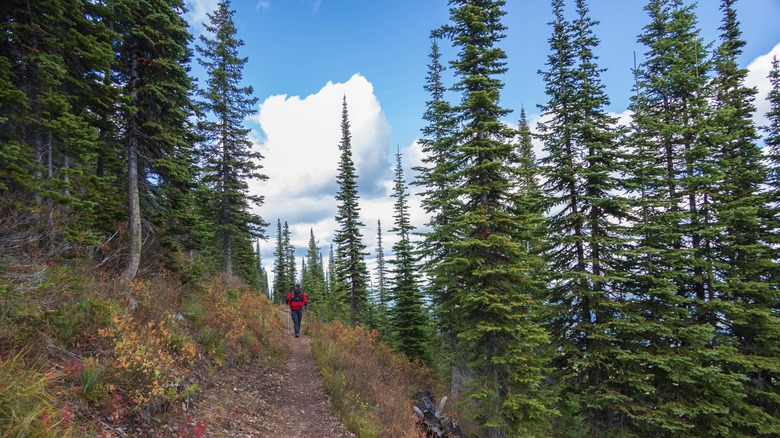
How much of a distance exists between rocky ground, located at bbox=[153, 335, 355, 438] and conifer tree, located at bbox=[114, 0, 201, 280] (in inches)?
189

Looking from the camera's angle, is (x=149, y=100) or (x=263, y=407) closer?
(x=263, y=407)

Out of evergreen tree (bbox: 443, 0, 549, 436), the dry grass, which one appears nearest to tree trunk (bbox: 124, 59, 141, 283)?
the dry grass

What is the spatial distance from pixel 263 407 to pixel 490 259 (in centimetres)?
883

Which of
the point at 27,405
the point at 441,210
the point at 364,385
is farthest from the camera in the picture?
the point at 441,210

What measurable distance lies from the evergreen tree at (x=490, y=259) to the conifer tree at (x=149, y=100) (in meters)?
10.3

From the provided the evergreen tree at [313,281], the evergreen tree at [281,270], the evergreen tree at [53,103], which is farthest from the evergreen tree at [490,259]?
the evergreen tree at [281,270]

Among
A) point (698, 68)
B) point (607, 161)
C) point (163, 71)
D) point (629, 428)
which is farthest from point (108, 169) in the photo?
point (698, 68)

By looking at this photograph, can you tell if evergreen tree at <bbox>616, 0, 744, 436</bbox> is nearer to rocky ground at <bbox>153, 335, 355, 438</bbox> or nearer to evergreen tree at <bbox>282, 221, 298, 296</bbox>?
A: rocky ground at <bbox>153, 335, 355, 438</bbox>

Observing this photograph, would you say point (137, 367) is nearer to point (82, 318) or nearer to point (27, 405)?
point (82, 318)

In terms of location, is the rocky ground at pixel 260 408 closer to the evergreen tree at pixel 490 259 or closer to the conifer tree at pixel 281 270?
the evergreen tree at pixel 490 259

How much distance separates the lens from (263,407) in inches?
336

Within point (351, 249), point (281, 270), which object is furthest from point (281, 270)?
point (351, 249)

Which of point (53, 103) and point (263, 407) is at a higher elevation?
point (53, 103)

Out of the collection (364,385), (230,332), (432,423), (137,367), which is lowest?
(432,423)
